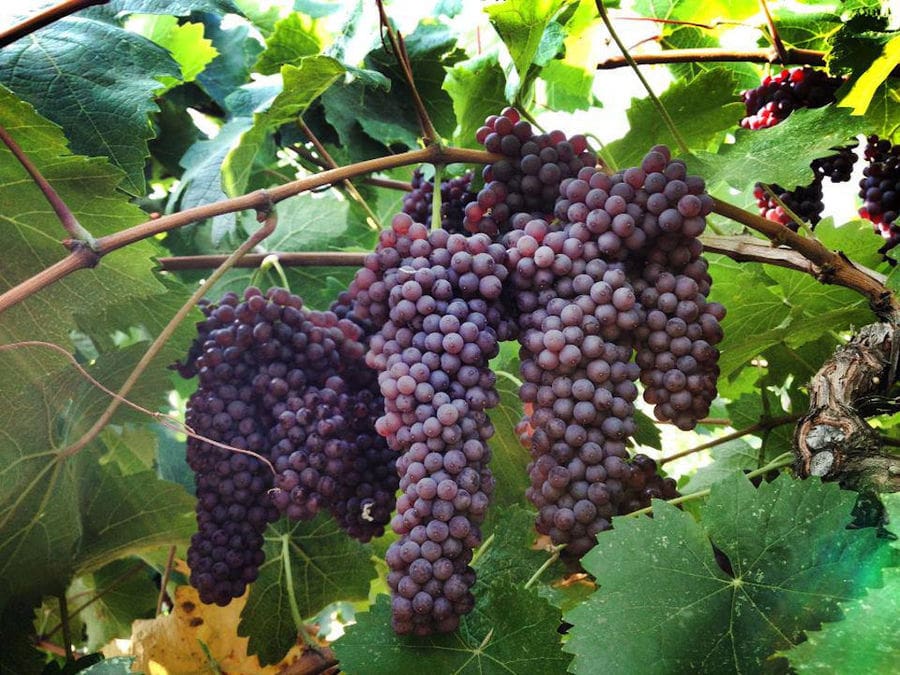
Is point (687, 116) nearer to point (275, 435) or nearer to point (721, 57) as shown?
point (721, 57)

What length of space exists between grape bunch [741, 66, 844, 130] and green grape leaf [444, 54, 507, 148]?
347 mm

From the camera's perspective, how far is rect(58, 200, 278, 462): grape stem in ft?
3.48

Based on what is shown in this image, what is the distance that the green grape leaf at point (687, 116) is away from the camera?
1165mm

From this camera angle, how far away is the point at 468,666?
901 mm

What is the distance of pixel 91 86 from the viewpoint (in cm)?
115

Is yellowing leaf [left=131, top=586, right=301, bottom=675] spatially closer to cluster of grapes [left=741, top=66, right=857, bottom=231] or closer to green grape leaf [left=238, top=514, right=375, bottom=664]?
green grape leaf [left=238, top=514, right=375, bottom=664]

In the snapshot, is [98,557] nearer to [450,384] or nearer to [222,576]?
[222,576]

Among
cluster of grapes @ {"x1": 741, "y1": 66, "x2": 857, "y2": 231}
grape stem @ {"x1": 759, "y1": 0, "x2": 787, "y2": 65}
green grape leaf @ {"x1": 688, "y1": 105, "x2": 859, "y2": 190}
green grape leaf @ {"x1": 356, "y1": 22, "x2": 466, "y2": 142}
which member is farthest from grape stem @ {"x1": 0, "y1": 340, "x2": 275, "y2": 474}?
grape stem @ {"x1": 759, "y1": 0, "x2": 787, "y2": 65}

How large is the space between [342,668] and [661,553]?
1.09ft

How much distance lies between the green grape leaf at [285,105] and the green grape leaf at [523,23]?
196mm

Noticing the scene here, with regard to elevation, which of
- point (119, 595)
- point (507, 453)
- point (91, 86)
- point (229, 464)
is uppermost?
point (91, 86)

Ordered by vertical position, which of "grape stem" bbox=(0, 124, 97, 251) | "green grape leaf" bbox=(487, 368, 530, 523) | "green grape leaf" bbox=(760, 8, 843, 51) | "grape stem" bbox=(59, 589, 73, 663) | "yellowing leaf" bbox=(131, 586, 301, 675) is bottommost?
"yellowing leaf" bbox=(131, 586, 301, 675)

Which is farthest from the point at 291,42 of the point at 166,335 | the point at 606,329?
the point at 606,329

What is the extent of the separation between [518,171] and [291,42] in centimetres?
57
